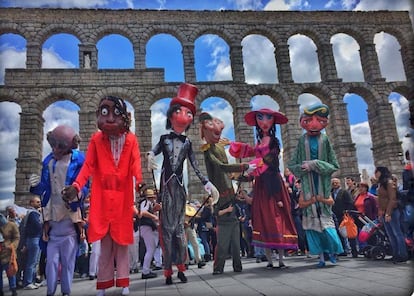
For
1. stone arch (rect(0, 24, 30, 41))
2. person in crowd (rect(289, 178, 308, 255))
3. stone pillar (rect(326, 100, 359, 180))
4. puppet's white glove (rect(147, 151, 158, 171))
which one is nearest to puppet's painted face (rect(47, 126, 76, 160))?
puppet's white glove (rect(147, 151, 158, 171))

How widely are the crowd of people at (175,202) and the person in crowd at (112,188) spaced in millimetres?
11

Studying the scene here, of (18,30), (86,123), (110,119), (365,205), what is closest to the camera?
(110,119)

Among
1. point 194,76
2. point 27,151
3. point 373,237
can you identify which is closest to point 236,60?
point 194,76

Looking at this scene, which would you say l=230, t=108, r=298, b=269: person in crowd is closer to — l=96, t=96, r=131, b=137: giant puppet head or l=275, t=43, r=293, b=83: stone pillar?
l=96, t=96, r=131, b=137: giant puppet head

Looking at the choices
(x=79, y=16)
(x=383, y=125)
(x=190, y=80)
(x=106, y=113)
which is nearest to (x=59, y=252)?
(x=106, y=113)

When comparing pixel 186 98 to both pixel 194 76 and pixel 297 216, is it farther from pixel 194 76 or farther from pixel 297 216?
pixel 194 76

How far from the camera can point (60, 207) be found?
11.8ft

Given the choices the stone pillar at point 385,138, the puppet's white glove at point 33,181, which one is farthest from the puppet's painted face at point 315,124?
the stone pillar at point 385,138

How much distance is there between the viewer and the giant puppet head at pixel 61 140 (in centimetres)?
375

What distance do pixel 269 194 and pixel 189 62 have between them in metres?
14.8

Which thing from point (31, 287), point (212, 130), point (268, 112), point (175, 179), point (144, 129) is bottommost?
point (31, 287)

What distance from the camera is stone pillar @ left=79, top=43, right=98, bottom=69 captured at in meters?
17.5

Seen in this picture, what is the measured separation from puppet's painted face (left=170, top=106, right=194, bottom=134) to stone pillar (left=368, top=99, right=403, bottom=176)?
55.8ft

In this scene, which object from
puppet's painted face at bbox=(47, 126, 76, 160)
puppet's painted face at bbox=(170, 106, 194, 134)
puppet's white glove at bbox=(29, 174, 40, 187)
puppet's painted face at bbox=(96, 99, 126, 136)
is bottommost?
puppet's white glove at bbox=(29, 174, 40, 187)
